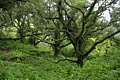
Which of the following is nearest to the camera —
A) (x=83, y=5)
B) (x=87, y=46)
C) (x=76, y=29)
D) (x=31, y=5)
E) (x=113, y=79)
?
(x=113, y=79)

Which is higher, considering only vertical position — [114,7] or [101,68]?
[114,7]

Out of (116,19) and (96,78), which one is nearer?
(96,78)

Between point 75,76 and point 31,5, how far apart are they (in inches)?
247

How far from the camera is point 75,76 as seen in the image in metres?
8.95

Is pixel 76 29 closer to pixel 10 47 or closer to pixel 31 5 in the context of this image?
Answer: pixel 31 5

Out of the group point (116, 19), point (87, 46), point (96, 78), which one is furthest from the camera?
point (87, 46)

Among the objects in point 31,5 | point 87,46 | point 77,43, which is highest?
point 31,5

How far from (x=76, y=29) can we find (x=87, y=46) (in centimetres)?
864

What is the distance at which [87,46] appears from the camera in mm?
25703

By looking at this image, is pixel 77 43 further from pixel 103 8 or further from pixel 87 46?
pixel 87 46

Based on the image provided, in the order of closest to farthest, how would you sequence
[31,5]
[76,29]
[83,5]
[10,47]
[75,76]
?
1. [75,76]
2. [31,5]
3. [83,5]
4. [76,29]
5. [10,47]

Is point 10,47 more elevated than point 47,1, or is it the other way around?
point 47,1

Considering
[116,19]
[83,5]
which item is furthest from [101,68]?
[83,5]

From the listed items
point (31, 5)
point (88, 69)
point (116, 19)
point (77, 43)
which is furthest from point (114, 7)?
point (88, 69)
